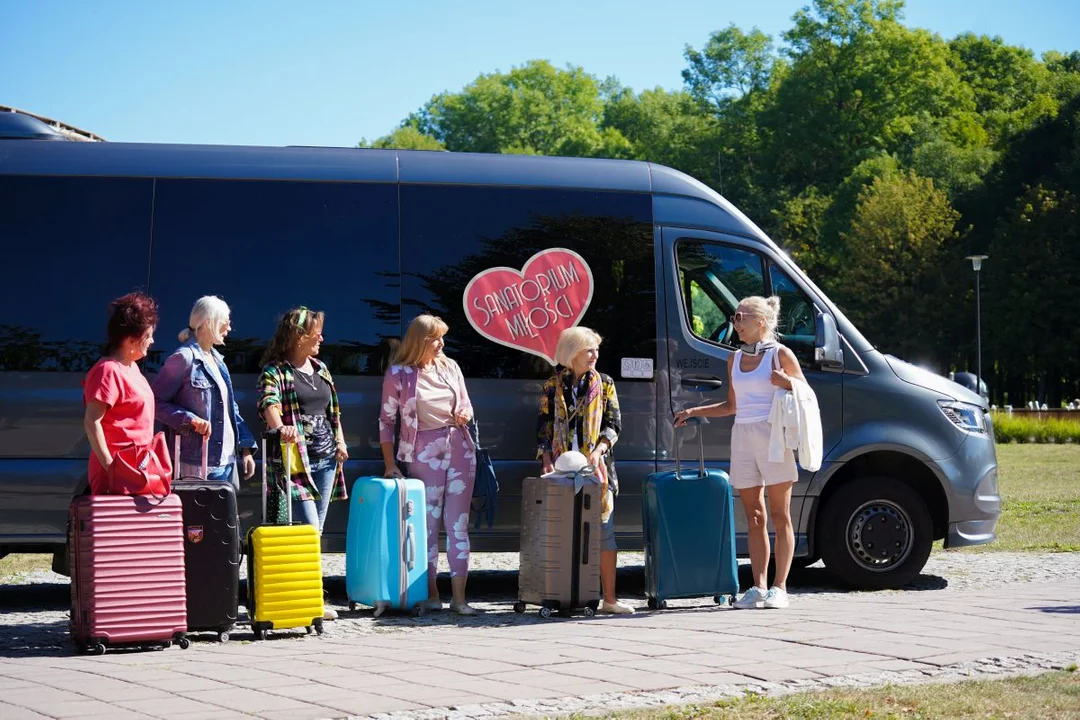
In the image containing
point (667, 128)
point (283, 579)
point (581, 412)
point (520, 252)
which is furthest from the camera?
point (667, 128)

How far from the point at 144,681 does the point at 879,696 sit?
3.17 meters

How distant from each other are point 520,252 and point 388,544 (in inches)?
88.0

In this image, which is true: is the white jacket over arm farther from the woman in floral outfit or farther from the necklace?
the necklace

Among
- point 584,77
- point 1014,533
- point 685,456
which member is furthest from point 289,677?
point 584,77

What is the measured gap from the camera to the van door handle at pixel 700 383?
991 centimetres

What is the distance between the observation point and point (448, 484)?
9188 mm

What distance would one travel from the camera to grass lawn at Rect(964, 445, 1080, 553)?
13.5m

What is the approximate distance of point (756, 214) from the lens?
6475 cm

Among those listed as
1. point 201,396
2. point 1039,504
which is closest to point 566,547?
point 201,396

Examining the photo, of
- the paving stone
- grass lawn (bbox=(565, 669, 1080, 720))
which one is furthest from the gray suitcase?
the paving stone

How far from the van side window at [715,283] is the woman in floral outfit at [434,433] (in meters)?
1.84

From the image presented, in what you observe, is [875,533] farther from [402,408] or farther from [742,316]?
[402,408]

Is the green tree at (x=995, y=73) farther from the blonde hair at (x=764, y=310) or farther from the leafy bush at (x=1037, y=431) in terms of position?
the blonde hair at (x=764, y=310)

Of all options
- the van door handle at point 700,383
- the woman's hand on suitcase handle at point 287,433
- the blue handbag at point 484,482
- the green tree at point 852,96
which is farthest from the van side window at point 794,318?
the green tree at point 852,96
